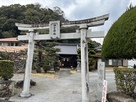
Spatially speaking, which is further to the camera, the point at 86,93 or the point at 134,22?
the point at 86,93

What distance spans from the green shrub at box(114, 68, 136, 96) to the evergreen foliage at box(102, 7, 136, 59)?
55 cm

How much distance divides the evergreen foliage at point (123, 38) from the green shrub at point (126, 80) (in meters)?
0.55

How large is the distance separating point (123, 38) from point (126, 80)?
1613 mm

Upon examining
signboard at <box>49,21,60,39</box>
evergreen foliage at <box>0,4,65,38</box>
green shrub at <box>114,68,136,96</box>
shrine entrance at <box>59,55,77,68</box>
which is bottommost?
green shrub at <box>114,68,136,96</box>

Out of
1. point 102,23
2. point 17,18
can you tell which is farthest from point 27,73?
point 17,18

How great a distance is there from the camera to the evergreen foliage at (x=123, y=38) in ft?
18.6

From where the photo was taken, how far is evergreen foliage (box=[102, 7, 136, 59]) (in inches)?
223

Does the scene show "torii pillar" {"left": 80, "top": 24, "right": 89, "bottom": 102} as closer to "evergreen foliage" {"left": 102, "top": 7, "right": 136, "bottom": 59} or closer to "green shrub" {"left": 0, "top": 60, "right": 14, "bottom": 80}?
"evergreen foliage" {"left": 102, "top": 7, "right": 136, "bottom": 59}

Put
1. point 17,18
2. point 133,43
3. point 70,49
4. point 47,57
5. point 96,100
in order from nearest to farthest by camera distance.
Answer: point 133,43 < point 96,100 < point 47,57 < point 70,49 < point 17,18

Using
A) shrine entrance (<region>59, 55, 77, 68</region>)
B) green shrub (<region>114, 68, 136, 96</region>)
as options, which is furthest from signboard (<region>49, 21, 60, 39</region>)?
shrine entrance (<region>59, 55, 77, 68</region>)

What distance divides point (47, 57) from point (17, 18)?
2571cm

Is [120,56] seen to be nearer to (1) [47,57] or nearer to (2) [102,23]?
(2) [102,23]

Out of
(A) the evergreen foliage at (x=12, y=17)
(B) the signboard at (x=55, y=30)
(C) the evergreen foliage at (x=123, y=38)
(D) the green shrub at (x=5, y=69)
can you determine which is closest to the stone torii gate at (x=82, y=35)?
(B) the signboard at (x=55, y=30)

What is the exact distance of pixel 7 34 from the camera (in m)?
37.1
